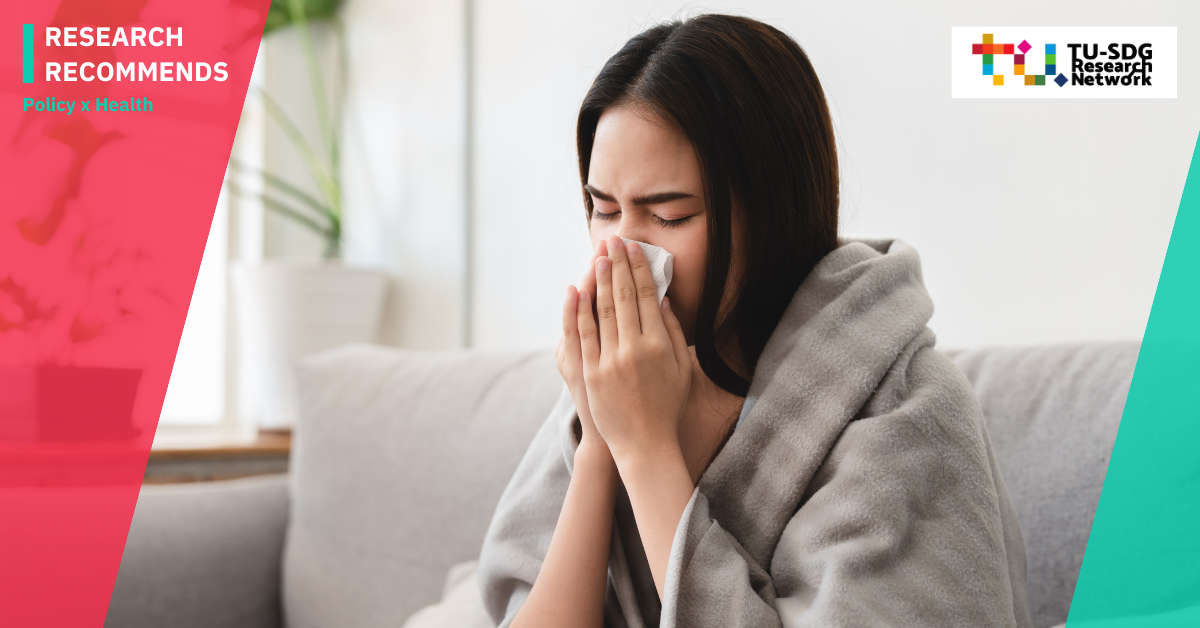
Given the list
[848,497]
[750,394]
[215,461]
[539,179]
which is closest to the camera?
[848,497]

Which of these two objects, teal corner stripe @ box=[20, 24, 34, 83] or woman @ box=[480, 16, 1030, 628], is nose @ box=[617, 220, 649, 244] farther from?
teal corner stripe @ box=[20, 24, 34, 83]

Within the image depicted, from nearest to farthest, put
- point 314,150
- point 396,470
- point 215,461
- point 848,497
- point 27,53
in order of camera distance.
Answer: point 848,497, point 396,470, point 215,461, point 27,53, point 314,150

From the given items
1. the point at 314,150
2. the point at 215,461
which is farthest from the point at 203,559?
the point at 314,150

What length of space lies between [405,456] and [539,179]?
0.73 m

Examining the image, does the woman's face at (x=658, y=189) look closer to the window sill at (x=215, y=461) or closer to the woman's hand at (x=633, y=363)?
the woman's hand at (x=633, y=363)

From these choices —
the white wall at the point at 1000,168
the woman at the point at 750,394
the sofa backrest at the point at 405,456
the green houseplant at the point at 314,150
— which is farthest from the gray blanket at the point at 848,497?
the green houseplant at the point at 314,150

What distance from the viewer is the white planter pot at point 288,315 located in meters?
2.03

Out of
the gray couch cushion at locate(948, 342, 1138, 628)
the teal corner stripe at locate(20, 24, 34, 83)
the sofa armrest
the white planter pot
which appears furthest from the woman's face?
the teal corner stripe at locate(20, 24, 34, 83)

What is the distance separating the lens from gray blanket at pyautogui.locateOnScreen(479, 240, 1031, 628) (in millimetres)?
613

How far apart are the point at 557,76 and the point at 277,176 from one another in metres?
1.30

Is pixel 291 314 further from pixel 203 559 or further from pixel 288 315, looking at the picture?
pixel 203 559

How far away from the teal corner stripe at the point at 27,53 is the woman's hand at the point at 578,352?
2.13 meters

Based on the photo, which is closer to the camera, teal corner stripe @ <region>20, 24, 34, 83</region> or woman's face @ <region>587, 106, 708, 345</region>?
woman's face @ <region>587, 106, 708, 345</region>

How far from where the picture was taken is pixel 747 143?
71 cm
